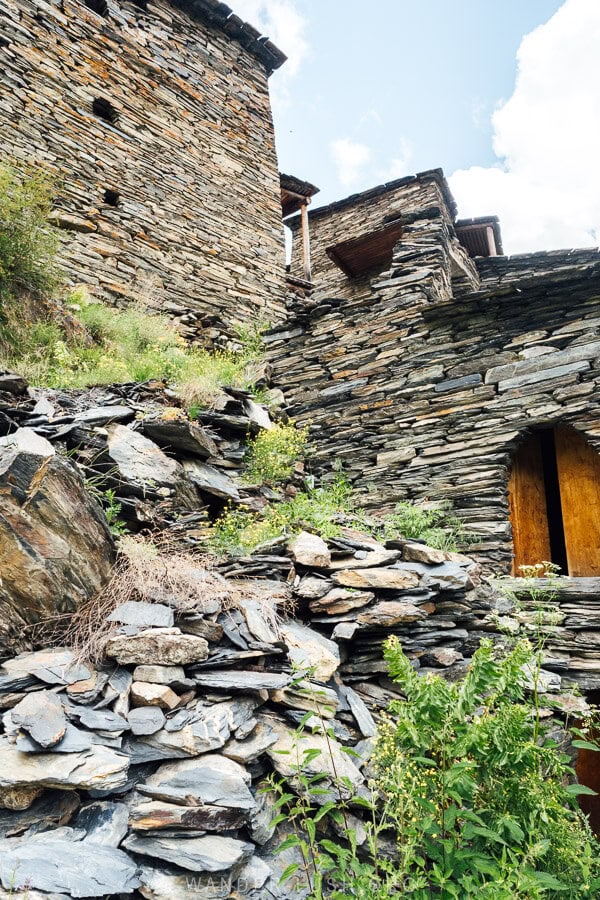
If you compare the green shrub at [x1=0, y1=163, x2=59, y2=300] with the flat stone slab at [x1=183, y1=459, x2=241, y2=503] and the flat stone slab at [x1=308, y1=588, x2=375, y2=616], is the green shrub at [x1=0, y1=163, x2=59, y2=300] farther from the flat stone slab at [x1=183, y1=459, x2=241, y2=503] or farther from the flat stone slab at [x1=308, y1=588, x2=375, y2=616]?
the flat stone slab at [x1=308, y1=588, x2=375, y2=616]

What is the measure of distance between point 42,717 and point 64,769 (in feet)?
0.76

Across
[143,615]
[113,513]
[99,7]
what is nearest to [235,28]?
[99,7]

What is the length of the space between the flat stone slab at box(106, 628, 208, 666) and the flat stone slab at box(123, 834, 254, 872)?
2.40 ft

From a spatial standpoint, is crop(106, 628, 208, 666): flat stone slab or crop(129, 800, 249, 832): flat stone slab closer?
crop(129, 800, 249, 832): flat stone slab

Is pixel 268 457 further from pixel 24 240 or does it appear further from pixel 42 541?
pixel 24 240

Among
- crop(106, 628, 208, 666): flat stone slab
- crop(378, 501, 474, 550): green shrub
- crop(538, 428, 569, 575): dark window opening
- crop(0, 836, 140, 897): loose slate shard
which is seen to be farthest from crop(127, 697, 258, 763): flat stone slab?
crop(538, 428, 569, 575): dark window opening

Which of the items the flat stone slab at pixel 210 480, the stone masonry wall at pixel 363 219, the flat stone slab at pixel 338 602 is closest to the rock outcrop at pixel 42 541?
the flat stone slab at pixel 210 480

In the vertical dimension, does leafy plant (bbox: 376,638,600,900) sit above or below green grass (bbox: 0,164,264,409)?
below

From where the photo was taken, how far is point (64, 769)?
2041mm

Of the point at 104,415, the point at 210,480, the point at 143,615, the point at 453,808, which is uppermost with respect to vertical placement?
the point at 104,415

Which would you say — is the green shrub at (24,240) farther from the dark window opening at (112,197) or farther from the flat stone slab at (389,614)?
the flat stone slab at (389,614)

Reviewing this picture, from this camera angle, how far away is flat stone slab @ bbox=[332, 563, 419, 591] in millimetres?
3688

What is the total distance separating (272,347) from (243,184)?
4.01m

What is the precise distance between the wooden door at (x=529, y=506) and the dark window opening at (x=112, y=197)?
6.68 m
